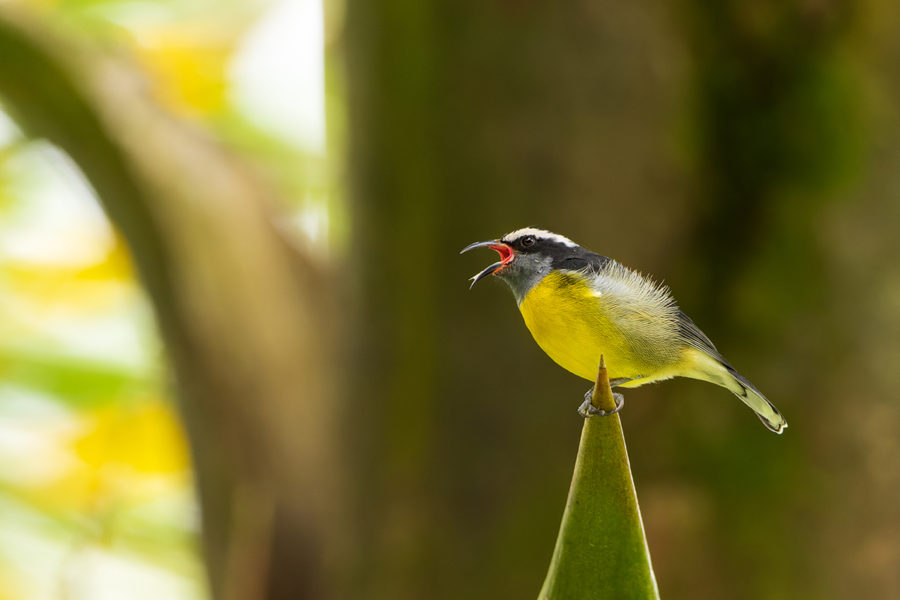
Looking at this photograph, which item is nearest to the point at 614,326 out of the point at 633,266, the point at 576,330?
the point at 576,330

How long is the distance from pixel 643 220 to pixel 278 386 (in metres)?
0.83

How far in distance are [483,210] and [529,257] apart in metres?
0.40

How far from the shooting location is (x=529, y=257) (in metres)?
0.19

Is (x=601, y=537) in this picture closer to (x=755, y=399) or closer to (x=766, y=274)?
(x=755, y=399)

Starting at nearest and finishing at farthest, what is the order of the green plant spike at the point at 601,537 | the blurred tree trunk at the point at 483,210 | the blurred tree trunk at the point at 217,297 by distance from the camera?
1. the green plant spike at the point at 601,537
2. the blurred tree trunk at the point at 483,210
3. the blurred tree trunk at the point at 217,297

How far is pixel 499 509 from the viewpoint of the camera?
2.17 feet

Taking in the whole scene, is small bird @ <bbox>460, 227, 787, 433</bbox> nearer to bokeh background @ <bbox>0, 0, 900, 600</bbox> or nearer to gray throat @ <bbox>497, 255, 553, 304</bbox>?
gray throat @ <bbox>497, 255, 553, 304</bbox>

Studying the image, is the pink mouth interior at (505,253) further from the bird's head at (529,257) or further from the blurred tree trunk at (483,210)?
the blurred tree trunk at (483,210)

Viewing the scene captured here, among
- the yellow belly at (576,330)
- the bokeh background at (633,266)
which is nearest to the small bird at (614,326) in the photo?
the yellow belly at (576,330)

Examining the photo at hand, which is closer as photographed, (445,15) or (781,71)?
(781,71)

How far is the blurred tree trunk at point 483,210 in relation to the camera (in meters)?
0.54

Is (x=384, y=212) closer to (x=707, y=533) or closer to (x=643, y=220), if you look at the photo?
(x=643, y=220)

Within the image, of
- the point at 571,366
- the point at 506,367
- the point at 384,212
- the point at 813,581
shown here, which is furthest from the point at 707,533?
the point at 571,366

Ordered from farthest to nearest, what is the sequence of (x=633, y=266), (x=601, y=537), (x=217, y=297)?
(x=217, y=297) → (x=633, y=266) → (x=601, y=537)
